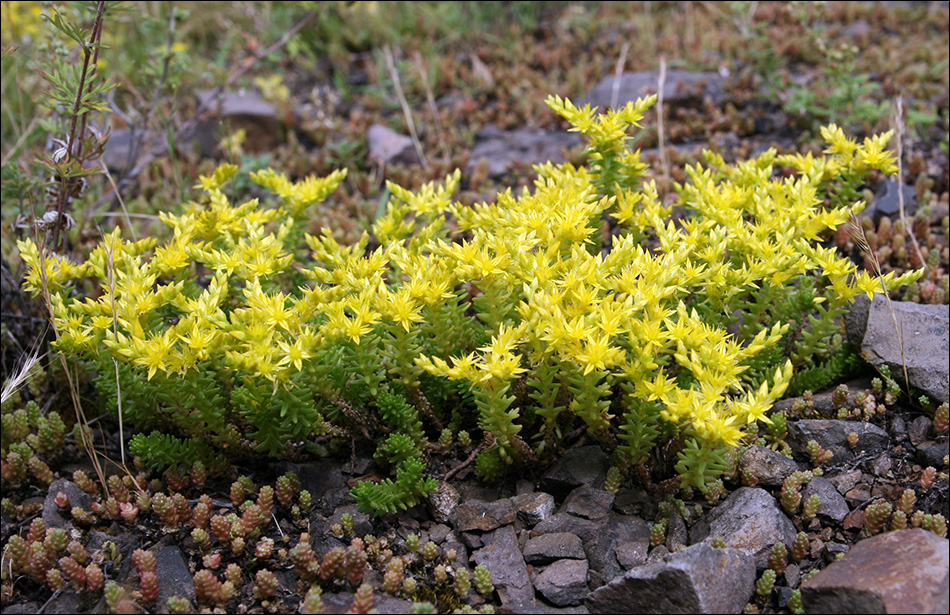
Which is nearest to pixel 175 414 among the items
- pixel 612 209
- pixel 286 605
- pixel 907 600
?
pixel 286 605

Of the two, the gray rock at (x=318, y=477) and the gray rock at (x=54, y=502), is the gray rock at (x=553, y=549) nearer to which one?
the gray rock at (x=318, y=477)

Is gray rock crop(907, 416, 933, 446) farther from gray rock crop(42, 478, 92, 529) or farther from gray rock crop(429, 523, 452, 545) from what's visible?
gray rock crop(42, 478, 92, 529)

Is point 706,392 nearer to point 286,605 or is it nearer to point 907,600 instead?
point 907,600

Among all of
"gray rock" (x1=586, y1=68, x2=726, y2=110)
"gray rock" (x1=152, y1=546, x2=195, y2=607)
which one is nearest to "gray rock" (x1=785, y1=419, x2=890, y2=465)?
"gray rock" (x1=152, y1=546, x2=195, y2=607)

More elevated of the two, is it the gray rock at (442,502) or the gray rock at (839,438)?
the gray rock at (839,438)

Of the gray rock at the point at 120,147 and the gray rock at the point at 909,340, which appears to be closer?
the gray rock at the point at 909,340

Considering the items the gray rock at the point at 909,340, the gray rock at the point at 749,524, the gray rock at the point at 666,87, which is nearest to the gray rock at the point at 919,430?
the gray rock at the point at 909,340

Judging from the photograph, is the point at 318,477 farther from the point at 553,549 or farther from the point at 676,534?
the point at 676,534
